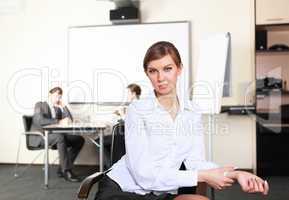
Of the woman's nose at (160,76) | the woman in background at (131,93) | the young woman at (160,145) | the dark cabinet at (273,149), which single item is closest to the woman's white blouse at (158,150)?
the young woman at (160,145)

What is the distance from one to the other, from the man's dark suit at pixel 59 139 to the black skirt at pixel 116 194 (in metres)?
3.17

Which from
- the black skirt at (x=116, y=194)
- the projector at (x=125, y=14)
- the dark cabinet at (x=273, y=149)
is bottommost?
the dark cabinet at (x=273, y=149)

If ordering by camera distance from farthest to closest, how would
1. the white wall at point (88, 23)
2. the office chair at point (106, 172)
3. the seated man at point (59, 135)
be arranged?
1. the white wall at point (88, 23)
2. the seated man at point (59, 135)
3. the office chair at point (106, 172)

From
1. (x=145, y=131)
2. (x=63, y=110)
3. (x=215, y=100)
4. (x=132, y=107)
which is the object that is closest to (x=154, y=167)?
(x=145, y=131)

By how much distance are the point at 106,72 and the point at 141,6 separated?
112cm

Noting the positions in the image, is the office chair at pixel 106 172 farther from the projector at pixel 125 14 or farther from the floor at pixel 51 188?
the projector at pixel 125 14

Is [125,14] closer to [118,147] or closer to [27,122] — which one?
[27,122]

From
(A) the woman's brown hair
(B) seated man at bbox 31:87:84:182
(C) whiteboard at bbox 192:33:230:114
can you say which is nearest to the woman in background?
(B) seated man at bbox 31:87:84:182

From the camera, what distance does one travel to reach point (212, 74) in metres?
4.41

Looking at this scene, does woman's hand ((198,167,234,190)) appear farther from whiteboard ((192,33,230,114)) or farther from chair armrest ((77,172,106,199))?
whiteboard ((192,33,230,114))

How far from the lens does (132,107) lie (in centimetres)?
162

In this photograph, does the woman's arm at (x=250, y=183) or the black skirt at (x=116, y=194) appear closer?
the woman's arm at (x=250, y=183)

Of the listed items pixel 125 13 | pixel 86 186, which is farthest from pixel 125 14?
pixel 86 186

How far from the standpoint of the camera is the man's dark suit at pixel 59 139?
472 cm
